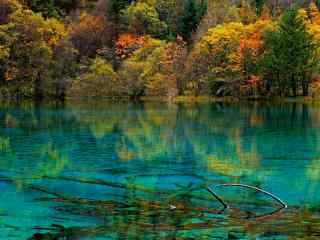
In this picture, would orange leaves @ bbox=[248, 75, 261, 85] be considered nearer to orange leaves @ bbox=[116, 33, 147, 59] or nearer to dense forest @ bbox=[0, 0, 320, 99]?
dense forest @ bbox=[0, 0, 320, 99]

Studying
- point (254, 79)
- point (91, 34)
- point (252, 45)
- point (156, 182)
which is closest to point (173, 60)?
point (252, 45)

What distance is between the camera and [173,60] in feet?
211

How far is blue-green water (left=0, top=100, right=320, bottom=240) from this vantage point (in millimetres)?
8445

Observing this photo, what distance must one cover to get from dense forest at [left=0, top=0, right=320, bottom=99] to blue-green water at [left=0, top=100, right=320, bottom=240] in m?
35.2

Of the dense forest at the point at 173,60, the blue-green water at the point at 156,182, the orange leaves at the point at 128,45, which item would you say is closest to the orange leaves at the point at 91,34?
the dense forest at the point at 173,60

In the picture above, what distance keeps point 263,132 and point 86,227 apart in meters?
16.9

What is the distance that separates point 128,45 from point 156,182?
59171mm

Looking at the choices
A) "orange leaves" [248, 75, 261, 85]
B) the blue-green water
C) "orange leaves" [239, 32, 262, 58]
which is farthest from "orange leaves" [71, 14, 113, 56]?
the blue-green water

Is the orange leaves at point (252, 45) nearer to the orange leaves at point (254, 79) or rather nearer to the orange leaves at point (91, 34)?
the orange leaves at point (254, 79)

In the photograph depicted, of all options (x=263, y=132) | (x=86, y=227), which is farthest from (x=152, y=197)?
(x=263, y=132)

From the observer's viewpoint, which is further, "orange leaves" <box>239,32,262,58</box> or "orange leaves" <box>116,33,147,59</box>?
"orange leaves" <box>116,33,147,59</box>

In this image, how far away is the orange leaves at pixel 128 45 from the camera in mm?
69812

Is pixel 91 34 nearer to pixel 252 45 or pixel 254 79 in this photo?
pixel 252 45

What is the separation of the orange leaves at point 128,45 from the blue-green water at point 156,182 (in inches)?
1773
